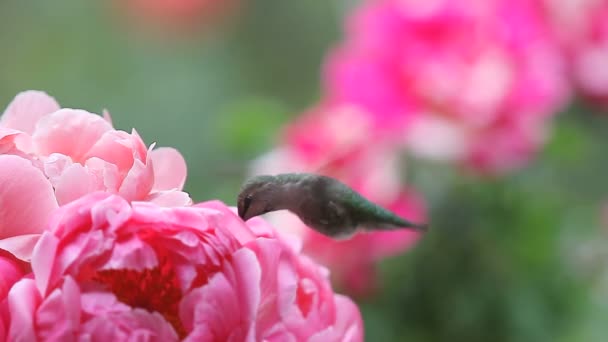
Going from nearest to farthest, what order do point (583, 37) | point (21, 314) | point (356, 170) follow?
point (21, 314)
point (356, 170)
point (583, 37)

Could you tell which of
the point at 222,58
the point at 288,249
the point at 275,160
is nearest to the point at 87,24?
the point at 222,58

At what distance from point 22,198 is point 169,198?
0.03 meters

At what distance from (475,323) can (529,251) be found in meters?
0.06

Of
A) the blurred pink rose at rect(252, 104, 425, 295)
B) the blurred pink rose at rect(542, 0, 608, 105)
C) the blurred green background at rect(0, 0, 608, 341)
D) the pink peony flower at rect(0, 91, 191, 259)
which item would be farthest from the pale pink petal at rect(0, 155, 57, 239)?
the blurred pink rose at rect(542, 0, 608, 105)

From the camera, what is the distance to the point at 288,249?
210 mm

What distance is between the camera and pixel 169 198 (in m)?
0.20

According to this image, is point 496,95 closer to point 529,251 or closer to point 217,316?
point 529,251

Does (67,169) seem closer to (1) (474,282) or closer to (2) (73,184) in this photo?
(2) (73,184)

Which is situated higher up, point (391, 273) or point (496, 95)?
point (496, 95)

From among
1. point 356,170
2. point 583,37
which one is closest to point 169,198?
point 356,170

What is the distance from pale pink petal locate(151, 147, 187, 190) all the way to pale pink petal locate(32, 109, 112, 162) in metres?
0.01

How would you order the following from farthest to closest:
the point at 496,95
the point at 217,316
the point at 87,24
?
the point at 87,24 < the point at 496,95 < the point at 217,316

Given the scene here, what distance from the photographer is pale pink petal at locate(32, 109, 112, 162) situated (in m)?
0.20

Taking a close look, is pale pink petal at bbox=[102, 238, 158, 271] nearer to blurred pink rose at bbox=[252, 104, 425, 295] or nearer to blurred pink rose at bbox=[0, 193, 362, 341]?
blurred pink rose at bbox=[0, 193, 362, 341]
